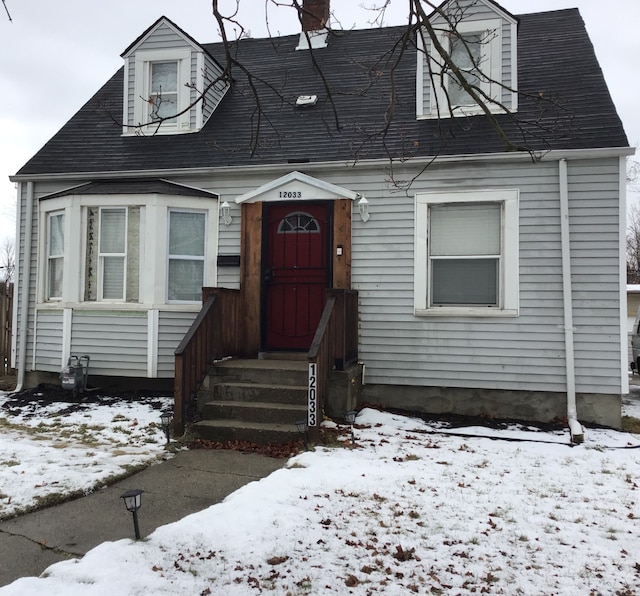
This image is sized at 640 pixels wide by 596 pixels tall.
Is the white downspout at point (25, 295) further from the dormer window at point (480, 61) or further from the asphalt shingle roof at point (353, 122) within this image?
the dormer window at point (480, 61)

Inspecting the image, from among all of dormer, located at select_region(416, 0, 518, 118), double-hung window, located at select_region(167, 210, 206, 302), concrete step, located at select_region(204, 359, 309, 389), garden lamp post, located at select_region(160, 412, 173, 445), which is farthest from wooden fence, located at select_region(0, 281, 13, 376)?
dormer, located at select_region(416, 0, 518, 118)

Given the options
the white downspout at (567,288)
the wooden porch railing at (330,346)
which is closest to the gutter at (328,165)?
the white downspout at (567,288)

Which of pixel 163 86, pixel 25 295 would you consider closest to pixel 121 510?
pixel 25 295

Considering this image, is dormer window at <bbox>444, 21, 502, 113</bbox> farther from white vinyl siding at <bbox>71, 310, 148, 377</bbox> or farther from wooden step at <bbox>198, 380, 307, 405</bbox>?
white vinyl siding at <bbox>71, 310, 148, 377</bbox>

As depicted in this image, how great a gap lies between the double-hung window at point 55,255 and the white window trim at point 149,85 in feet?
6.14

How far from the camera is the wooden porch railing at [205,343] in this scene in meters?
6.08

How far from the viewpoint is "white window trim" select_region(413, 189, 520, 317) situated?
285 inches

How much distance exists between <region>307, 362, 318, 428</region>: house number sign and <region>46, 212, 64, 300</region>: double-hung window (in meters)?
4.93

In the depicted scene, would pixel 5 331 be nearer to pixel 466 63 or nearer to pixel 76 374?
pixel 76 374

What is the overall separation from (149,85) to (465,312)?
6205 mm

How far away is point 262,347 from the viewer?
7848mm

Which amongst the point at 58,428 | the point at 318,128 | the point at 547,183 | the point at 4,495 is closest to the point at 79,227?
the point at 58,428

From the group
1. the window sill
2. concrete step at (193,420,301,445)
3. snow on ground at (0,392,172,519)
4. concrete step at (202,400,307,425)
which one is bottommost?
snow on ground at (0,392,172,519)

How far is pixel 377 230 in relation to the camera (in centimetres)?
769
